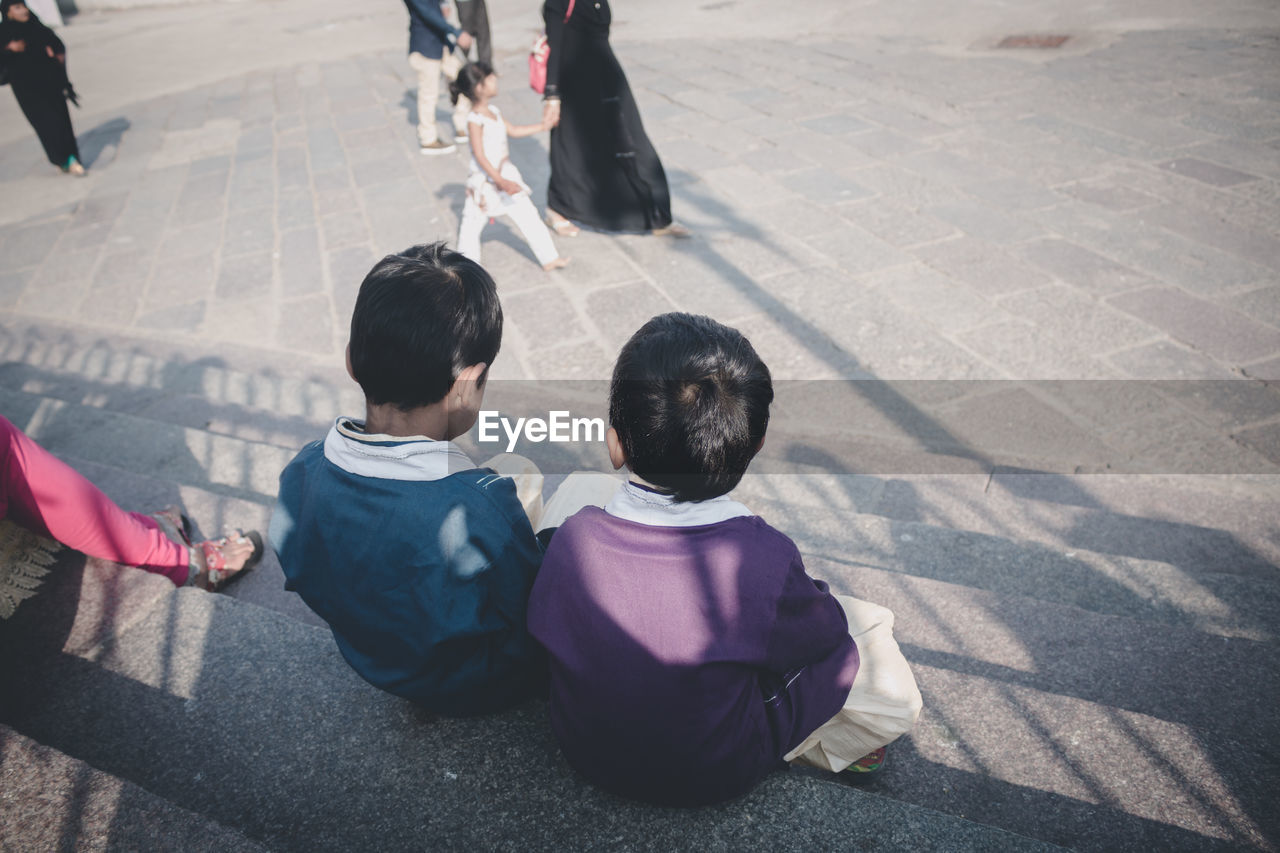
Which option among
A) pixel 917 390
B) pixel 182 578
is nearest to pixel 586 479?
pixel 182 578

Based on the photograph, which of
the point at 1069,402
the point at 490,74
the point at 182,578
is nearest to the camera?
the point at 182,578

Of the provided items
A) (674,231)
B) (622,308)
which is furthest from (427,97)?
(622,308)

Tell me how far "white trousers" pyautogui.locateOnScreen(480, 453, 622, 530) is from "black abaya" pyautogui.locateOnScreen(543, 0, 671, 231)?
3.10m

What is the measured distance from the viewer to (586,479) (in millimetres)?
1749

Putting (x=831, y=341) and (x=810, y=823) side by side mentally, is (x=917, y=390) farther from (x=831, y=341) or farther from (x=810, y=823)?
(x=810, y=823)

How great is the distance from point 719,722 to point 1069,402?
259 cm

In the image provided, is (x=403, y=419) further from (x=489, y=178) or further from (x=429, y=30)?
(x=429, y=30)

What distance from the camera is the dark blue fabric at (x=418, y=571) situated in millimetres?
1269

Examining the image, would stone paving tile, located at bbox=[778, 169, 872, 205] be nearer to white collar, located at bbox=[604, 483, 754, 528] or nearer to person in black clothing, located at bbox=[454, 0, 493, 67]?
person in black clothing, located at bbox=[454, 0, 493, 67]

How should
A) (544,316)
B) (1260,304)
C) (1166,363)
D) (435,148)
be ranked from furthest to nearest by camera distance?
1. (435,148)
2. (544,316)
3. (1260,304)
4. (1166,363)

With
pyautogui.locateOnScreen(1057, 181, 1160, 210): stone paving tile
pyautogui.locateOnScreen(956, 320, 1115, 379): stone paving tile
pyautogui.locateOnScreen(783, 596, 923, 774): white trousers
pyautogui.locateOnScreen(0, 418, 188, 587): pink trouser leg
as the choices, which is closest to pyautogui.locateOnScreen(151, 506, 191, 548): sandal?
pyautogui.locateOnScreen(0, 418, 188, 587): pink trouser leg

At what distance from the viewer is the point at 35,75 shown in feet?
20.7

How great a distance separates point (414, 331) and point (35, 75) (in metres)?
7.42

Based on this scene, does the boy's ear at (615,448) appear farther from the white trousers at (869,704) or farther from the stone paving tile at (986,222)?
the stone paving tile at (986,222)
